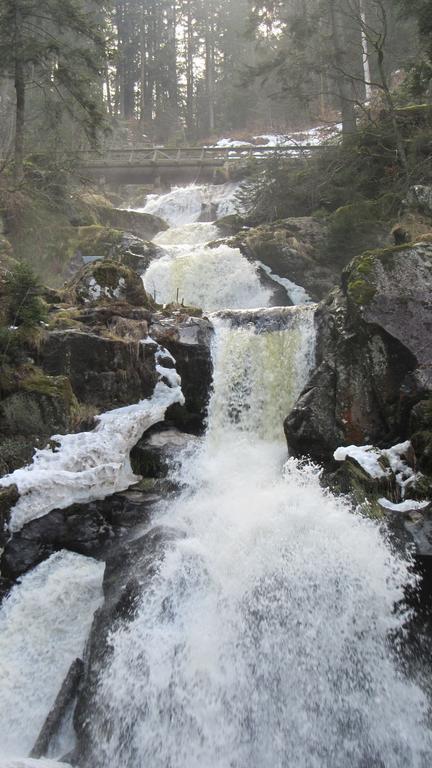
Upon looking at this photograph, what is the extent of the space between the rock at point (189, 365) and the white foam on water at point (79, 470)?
1.23 meters

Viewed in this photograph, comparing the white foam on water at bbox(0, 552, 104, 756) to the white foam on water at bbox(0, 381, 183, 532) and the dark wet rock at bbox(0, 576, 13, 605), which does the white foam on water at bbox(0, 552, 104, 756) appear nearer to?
the dark wet rock at bbox(0, 576, 13, 605)

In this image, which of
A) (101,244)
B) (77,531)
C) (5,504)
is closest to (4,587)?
(5,504)

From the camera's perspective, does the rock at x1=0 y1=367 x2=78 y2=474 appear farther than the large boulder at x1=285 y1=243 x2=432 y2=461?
No

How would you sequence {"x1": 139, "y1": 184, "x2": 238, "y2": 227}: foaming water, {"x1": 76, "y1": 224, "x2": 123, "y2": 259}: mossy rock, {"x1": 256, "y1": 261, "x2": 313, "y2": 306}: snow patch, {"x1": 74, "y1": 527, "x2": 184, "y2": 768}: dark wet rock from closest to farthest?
{"x1": 74, "y1": 527, "x2": 184, "y2": 768}: dark wet rock < {"x1": 256, "y1": 261, "x2": 313, "y2": 306}: snow patch < {"x1": 76, "y1": 224, "x2": 123, "y2": 259}: mossy rock < {"x1": 139, "y1": 184, "x2": 238, "y2": 227}: foaming water

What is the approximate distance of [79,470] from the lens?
7.05m

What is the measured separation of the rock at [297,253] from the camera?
14.1m

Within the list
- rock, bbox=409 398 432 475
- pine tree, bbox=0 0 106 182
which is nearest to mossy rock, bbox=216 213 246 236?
pine tree, bbox=0 0 106 182

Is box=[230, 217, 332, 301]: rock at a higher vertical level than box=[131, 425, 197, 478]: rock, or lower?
higher

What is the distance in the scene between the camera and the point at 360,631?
16.1ft

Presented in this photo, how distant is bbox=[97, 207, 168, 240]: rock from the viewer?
67.2 feet

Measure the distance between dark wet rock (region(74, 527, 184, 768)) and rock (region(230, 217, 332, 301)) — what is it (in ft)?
31.5

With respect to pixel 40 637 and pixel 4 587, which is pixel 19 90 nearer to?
pixel 4 587

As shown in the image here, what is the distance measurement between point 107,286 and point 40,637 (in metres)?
7.39

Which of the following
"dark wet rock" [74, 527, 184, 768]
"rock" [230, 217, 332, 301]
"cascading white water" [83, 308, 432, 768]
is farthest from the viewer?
"rock" [230, 217, 332, 301]
